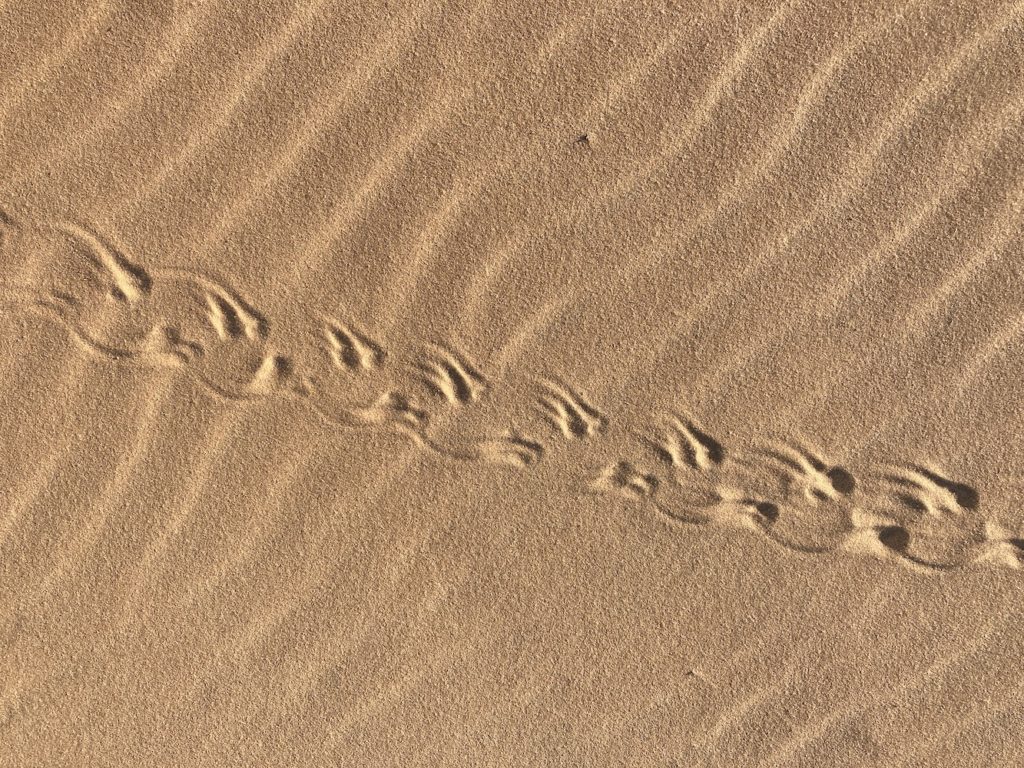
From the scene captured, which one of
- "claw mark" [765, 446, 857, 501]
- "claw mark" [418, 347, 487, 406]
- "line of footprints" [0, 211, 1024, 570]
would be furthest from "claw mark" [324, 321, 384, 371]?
"claw mark" [765, 446, 857, 501]

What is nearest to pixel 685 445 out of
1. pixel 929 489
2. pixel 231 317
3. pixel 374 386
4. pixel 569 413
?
pixel 569 413

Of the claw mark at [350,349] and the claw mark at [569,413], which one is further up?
the claw mark at [569,413]

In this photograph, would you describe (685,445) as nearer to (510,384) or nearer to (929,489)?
(510,384)

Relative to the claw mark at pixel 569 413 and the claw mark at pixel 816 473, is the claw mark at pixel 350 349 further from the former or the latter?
the claw mark at pixel 816 473

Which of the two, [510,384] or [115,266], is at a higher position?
[510,384]

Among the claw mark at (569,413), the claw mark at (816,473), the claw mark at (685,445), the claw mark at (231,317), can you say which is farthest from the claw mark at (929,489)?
the claw mark at (231,317)

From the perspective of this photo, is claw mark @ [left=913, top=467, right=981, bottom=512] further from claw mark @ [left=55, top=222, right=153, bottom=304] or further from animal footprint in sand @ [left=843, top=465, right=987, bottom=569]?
claw mark @ [left=55, top=222, right=153, bottom=304]
